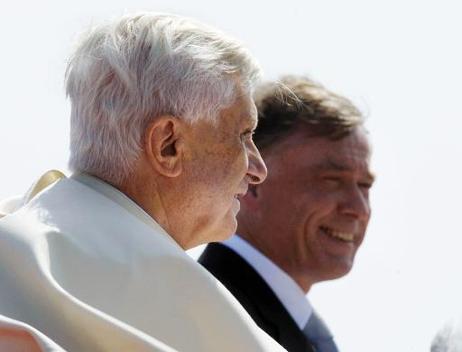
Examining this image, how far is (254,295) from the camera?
6488 mm

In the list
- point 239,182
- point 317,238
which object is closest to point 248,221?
point 317,238

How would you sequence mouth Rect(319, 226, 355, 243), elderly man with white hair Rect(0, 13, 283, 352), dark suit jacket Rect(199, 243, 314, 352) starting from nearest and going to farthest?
1. elderly man with white hair Rect(0, 13, 283, 352)
2. dark suit jacket Rect(199, 243, 314, 352)
3. mouth Rect(319, 226, 355, 243)

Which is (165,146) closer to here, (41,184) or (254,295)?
(41,184)

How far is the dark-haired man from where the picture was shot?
22.5 ft

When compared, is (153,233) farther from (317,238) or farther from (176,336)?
(317,238)

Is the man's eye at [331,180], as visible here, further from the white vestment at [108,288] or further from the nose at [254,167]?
the white vestment at [108,288]

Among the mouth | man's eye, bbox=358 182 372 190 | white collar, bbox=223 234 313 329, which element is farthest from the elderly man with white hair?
man's eye, bbox=358 182 372 190

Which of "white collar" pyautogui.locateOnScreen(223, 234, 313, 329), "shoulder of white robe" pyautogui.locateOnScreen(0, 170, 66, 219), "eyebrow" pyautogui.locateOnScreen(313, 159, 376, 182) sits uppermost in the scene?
"shoulder of white robe" pyautogui.locateOnScreen(0, 170, 66, 219)

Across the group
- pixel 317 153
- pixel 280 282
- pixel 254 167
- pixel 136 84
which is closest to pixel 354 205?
pixel 317 153

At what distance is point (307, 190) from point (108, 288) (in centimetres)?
340

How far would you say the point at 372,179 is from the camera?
7246 mm

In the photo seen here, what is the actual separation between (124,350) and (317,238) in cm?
343

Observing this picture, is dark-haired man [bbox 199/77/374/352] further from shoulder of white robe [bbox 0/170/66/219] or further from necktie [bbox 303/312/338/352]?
shoulder of white robe [bbox 0/170/66/219]

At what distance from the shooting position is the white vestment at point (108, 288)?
367 cm
